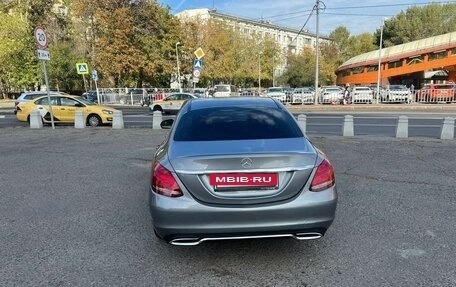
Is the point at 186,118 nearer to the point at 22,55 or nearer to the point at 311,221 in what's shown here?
the point at 311,221

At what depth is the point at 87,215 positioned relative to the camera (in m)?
4.84

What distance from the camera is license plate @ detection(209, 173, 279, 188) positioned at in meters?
3.09

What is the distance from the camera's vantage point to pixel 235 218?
121 inches

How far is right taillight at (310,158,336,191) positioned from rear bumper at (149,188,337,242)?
0.08m

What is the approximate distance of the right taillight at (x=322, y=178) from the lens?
3.19 m

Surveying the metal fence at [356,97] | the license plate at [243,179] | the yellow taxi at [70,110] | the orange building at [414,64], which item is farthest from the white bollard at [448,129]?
the orange building at [414,64]

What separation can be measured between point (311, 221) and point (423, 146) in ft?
25.8

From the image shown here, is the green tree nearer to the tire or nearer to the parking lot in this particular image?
the tire

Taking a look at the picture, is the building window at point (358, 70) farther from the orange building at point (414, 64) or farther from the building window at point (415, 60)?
the building window at point (415, 60)

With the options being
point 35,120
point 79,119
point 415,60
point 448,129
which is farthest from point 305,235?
point 415,60

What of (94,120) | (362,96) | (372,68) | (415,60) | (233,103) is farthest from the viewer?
(372,68)

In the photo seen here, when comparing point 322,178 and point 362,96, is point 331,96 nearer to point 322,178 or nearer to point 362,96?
point 362,96

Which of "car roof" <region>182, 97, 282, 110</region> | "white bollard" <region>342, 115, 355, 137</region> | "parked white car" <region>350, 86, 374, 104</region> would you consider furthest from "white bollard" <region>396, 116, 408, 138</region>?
"parked white car" <region>350, 86, 374, 104</region>

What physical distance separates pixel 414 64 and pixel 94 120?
47.7 metres
